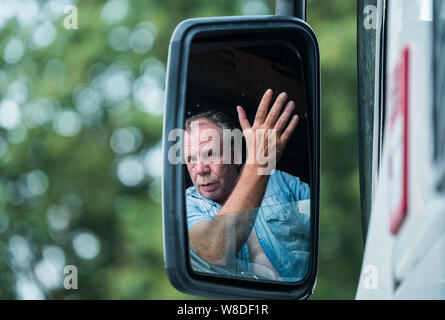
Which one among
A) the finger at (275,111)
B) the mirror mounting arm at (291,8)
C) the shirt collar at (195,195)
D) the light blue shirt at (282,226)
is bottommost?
the light blue shirt at (282,226)

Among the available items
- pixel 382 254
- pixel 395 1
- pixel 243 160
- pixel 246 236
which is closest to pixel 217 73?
pixel 243 160

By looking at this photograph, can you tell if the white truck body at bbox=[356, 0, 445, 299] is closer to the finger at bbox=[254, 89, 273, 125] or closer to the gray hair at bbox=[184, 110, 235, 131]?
the finger at bbox=[254, 89, 273, 125]

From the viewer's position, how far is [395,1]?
5.26ft

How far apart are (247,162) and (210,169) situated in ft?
0.33

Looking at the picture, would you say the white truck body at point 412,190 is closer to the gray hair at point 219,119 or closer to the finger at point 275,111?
the finger at point 275,111

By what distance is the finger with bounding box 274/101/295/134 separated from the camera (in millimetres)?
2062

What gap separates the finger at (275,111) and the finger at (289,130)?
5cm

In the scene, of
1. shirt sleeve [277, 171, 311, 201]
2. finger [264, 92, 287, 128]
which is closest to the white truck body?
finger [264, 92, 287, 128]

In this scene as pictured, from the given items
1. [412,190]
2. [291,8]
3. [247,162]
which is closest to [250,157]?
[247,162]

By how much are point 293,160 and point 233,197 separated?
0.24 m

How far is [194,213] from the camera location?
2010mm

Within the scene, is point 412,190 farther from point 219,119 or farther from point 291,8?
point 291,8

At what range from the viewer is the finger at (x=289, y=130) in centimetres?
210

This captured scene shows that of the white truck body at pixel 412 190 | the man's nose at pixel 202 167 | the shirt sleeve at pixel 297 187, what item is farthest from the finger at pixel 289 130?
the white truck body at pixel 412 190
